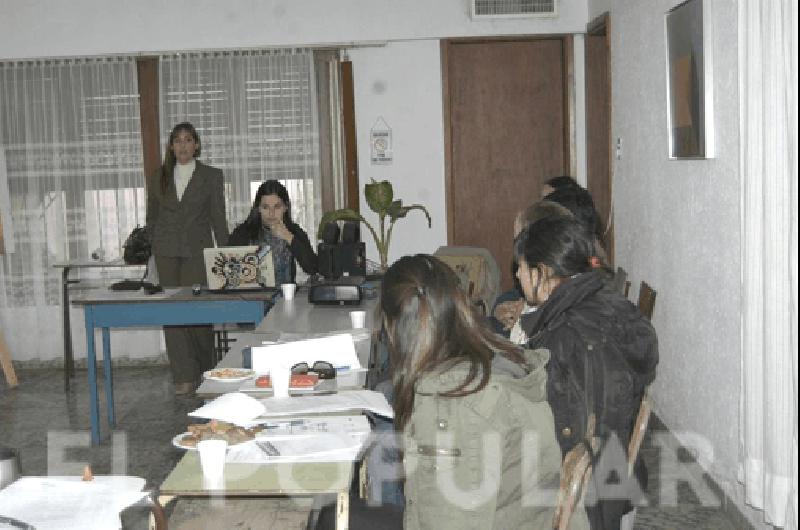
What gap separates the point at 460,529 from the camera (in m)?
2.37

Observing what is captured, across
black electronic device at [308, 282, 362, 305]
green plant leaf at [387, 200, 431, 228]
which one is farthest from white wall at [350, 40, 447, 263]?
black electronic device at [308, 282, 362, 305]

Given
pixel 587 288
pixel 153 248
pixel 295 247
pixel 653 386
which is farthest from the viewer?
pixel 153 248

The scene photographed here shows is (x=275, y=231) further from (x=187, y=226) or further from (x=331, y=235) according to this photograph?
(x=187, y=226)

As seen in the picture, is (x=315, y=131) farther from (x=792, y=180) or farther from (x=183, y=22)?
(x=792, y=180)

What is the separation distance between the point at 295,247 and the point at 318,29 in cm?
213

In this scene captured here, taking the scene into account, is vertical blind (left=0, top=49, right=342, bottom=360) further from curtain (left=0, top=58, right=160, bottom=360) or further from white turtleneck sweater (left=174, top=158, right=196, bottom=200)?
white turtleneck sweater (left=174, top=158, right=196, bottom=200)

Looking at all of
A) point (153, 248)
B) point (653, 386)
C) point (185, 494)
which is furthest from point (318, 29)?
point (185, 494)

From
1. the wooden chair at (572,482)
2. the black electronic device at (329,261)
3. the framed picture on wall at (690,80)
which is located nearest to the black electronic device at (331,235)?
the black electronic device at (329,261)

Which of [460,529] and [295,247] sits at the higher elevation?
[295,247]

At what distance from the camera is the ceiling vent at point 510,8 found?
7.39m

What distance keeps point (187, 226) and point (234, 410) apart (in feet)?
13.0

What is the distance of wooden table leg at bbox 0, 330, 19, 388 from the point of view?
7.22 m

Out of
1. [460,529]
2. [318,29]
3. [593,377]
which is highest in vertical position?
[318,29]

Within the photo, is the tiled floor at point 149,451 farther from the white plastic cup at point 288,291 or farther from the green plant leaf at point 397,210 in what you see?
the green plant leaf at point 397,210
